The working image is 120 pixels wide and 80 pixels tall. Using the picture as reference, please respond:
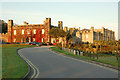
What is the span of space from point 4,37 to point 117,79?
238ft

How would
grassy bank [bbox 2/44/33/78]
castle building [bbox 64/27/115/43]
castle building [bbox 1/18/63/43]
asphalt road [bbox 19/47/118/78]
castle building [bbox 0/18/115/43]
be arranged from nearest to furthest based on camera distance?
asphalt road [bbox 19/47/118/78]
grassy bank [bbox 2/44/33/78]
castle building [bbox 64/27/115/43]
castle building [bbox 0/18/115/43]
castle building [bbox 1/18/63/43]

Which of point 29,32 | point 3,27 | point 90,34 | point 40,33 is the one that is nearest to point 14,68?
point 90,34

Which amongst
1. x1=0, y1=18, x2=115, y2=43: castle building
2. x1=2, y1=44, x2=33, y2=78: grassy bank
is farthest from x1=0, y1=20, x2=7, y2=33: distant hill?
x1=2, y1=44, x2=33, y2=78: grassy bank

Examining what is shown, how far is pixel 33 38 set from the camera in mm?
70375

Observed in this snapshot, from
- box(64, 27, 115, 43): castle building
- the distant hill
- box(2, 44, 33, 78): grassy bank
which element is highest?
the distant hill

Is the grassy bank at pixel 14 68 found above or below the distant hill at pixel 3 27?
below

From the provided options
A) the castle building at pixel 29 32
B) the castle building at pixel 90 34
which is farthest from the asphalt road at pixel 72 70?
the castle building at pixel 29 32

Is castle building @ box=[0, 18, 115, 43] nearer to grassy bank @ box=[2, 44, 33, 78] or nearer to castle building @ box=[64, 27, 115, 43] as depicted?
castle building @ box=[64, 27, 115, 43]

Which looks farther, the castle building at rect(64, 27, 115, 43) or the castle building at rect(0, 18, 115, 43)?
the castle building at rect(0, 18, 115, 43)

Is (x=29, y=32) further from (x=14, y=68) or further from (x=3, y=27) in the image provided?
(x=14, y=68)

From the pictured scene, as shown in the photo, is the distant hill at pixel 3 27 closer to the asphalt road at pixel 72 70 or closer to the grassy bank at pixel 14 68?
the grassy bank at pixel 14 68

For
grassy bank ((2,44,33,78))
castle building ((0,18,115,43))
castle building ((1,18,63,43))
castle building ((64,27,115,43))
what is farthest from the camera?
castle building ((1,18,63,43))

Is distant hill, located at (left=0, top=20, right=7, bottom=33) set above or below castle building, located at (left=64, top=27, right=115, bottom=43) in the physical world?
above

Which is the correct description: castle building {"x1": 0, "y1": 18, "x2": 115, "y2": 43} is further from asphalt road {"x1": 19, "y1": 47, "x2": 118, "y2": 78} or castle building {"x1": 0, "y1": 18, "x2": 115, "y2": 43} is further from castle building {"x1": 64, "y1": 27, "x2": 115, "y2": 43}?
asphalt road {"x1": 19, "y1": 47, "x2": 118, "y2": 78}
